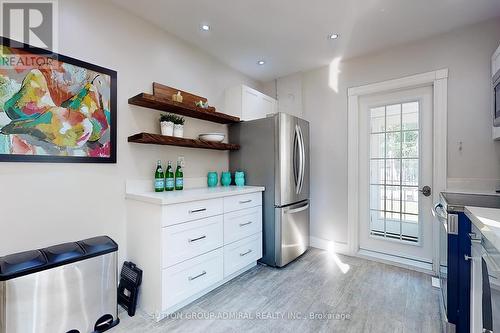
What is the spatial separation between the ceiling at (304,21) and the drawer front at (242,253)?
2206 millimetres

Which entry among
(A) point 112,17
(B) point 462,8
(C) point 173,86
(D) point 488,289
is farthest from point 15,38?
(B) point 462,8

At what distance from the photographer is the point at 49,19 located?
5.57 ft

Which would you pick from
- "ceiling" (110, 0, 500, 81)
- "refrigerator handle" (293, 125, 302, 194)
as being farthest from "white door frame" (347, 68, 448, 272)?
"refrigerator handle" (293, 125, 302, 194)

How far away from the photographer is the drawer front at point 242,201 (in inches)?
90.7

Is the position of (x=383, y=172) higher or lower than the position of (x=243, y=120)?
lower

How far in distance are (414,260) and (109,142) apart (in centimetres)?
346

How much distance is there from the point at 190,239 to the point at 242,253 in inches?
28.7

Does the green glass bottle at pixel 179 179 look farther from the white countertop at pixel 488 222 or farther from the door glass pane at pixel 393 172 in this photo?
the door glass pane at pixel 393 172

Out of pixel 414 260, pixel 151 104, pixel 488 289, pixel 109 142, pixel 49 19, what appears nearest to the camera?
pixel 488 289

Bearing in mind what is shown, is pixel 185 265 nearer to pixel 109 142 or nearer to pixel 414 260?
pixel 109 142

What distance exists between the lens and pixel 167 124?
7.33 feet

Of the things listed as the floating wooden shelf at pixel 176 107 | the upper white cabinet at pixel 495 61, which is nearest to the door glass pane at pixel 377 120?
the upper white cabinet at pixel 495 61

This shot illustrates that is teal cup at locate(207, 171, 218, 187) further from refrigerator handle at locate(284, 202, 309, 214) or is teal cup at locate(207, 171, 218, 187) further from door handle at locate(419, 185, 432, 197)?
door handle at locate(419, 185, 432, 197)

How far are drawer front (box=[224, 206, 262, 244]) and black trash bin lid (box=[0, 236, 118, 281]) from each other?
98 centimetres
